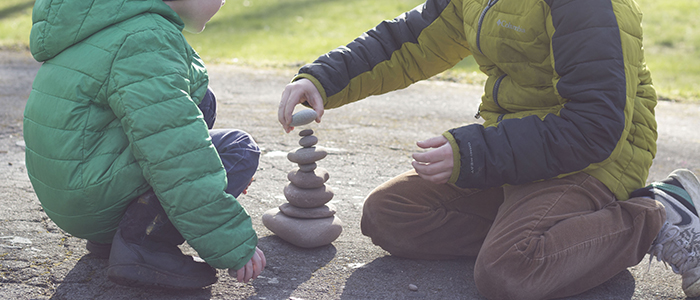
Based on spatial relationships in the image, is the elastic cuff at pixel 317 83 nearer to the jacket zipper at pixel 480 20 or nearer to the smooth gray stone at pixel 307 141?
the smooth gray stone at pixel 307 141

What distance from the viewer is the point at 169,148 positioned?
1888mm

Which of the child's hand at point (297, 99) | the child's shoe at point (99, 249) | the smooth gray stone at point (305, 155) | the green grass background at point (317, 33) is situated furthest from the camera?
the green grass background at point (317, 33)

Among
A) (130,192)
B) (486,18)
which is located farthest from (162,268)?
(486,18)

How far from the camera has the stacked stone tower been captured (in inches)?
101

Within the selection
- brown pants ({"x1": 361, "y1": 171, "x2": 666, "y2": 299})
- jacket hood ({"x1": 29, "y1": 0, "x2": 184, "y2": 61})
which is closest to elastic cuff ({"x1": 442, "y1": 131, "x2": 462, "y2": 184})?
brown pants ({"x1": 361, "y1": 171, "x2": 666, "y2": 299})

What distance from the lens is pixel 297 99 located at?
252 cm

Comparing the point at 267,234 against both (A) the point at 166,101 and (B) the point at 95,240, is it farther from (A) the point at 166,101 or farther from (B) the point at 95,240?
(A) the point at 166,101

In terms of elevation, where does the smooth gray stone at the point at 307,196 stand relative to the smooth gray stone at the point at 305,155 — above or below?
below

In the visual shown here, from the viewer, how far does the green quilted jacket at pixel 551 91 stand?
203 centimetres

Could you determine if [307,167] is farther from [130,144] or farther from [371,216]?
[130,144]

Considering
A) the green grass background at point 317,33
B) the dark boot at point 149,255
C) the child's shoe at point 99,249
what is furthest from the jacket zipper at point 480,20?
the green grass background at point 317,33

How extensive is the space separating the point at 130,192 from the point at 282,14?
33.5ft

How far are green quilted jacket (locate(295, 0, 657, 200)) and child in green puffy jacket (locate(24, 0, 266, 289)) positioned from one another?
2.49 ft

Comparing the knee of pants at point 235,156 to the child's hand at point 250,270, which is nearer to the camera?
the child's hand at point 250,270
